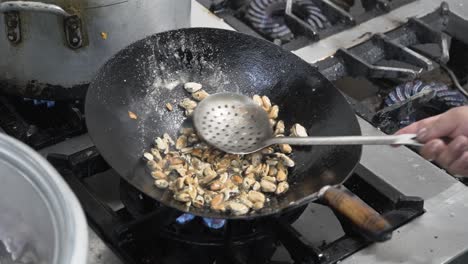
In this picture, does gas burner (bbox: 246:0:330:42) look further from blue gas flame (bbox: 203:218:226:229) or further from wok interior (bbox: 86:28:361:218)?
blue gas flame (bbox: 203:218:226:229)

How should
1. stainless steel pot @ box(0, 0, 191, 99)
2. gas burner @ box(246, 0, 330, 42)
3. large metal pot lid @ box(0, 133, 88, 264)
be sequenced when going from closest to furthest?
large metal pot lid @ box(0, 133, 88, 264), stainless steel pot @ box(0, 0, 191, 99), gas burner @ box(246, 0, 330, 42)

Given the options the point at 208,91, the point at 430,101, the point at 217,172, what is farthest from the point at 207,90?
the point at 430,101

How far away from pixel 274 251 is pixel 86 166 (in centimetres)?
24

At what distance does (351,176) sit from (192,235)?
0.69 ft

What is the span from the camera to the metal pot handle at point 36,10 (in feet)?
2.20

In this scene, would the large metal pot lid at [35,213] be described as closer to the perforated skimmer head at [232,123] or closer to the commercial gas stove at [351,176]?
the commercial gas stove at [351,176]

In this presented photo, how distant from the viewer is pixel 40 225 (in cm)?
48

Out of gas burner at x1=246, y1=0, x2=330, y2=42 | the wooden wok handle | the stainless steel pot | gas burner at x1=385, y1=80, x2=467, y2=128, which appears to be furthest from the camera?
gas burner at x1=246, y1=0, x2=330, y2=42

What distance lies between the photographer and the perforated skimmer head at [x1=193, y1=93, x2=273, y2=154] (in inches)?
29.2

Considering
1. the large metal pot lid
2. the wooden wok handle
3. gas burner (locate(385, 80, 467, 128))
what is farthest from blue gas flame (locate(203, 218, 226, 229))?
gas burner (locate(385, 80, 467, 128))

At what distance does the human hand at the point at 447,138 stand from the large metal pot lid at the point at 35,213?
1.32 feet

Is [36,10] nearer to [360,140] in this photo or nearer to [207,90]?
[207,90]

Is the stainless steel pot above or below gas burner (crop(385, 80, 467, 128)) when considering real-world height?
above

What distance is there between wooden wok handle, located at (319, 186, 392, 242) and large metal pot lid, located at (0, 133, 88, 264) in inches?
10.8
